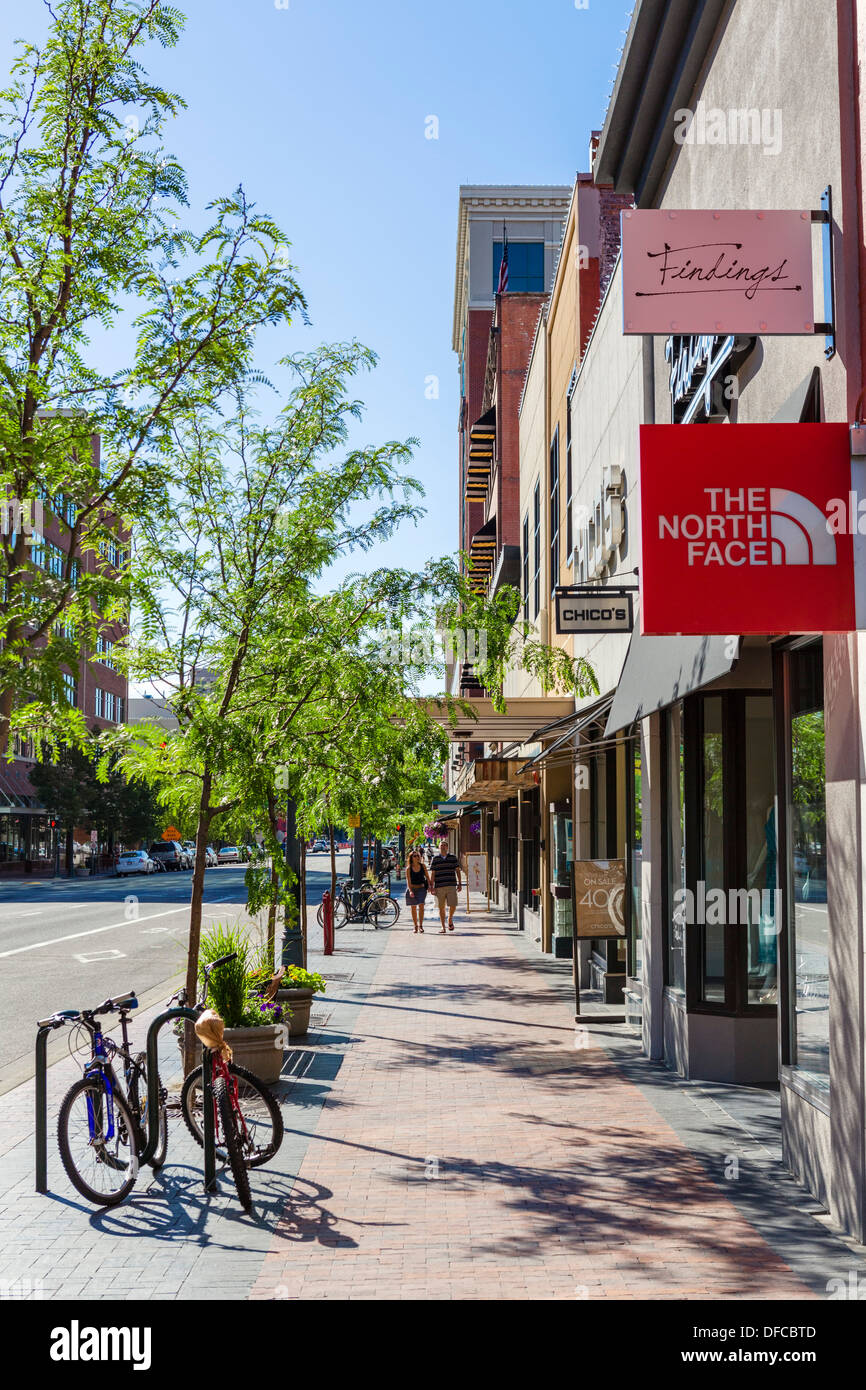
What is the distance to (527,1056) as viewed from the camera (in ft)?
38.7

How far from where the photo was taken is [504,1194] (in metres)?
7.25

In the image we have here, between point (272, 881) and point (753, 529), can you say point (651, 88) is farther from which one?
point (272, 881)

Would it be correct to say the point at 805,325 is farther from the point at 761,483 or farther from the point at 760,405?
the point at 760,405

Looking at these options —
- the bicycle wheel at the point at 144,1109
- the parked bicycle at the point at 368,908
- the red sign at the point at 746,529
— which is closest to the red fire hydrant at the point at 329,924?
the parked bicycle at the point at 368,908

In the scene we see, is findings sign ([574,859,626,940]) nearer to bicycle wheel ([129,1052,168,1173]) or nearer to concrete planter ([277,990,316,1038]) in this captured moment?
concrete planter ([277,990,316,1038])

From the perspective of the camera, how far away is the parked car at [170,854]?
258 ft

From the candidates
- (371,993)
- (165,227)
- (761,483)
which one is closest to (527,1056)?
(371,993)

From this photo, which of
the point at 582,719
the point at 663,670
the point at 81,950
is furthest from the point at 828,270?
the point at 81,950

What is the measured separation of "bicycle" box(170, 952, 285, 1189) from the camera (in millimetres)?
7035

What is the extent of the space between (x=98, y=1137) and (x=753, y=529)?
493 cm

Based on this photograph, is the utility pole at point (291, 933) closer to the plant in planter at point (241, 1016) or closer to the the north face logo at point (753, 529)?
the plant in planter at point (241, 1016)

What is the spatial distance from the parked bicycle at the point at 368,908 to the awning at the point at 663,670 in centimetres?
1832
